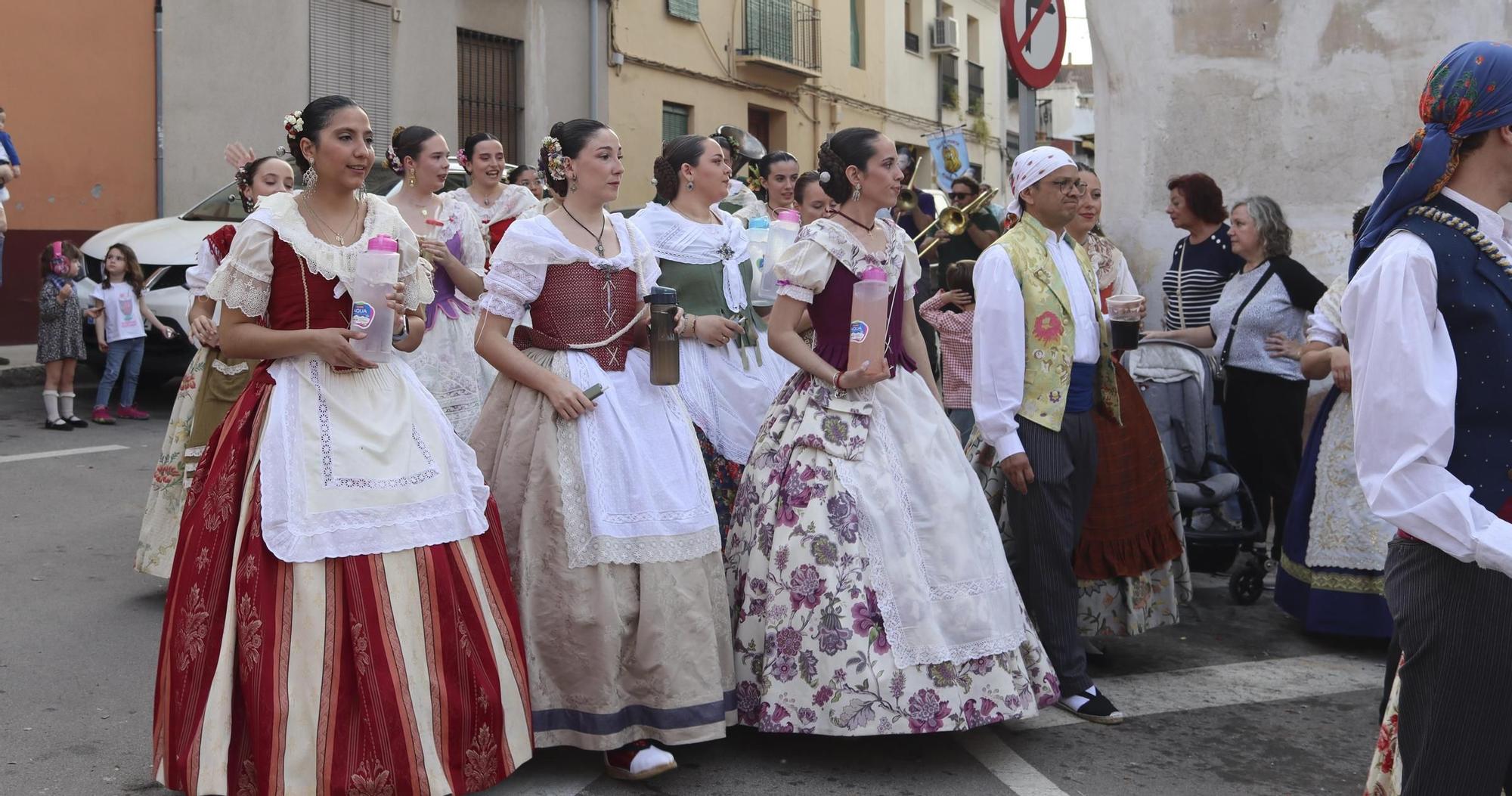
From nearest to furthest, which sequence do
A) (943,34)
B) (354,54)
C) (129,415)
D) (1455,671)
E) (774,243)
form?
1. (1455,671)
2. (774,243)
3. (129,415)
4. (354,54)
5. (943,34)

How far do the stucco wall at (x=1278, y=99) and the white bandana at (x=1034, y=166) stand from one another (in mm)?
3728

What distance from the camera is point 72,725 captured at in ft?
14.9

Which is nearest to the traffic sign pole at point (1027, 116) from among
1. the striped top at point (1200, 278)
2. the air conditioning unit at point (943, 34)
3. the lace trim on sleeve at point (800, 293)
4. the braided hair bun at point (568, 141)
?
the striped top at point (1200, 278)

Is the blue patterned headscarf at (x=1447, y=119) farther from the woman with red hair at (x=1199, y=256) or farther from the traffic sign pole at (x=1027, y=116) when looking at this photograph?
the woman with red hair at (x=1199, y=256)

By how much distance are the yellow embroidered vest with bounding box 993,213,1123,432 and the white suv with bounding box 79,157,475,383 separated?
7.29 metres

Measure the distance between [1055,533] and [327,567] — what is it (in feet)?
8.01

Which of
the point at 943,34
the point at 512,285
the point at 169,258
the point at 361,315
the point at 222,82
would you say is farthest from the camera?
the point at 943,34

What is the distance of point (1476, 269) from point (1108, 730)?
8.24 ft

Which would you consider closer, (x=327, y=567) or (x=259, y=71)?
(x=327, y=567)

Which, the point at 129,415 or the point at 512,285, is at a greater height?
the point at 512,285

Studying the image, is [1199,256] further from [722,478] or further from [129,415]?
[129,415]

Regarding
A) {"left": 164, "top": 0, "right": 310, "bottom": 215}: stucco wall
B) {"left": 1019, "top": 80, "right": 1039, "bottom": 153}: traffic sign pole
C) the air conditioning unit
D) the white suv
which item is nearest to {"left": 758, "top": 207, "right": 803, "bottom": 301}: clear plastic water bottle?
{"left": 1019, "top": 80, "right": 1039, "bottom": 153}: traffic sign pole

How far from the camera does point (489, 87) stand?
1916 centimetres

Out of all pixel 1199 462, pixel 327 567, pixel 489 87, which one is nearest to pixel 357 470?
pixel 327 567
